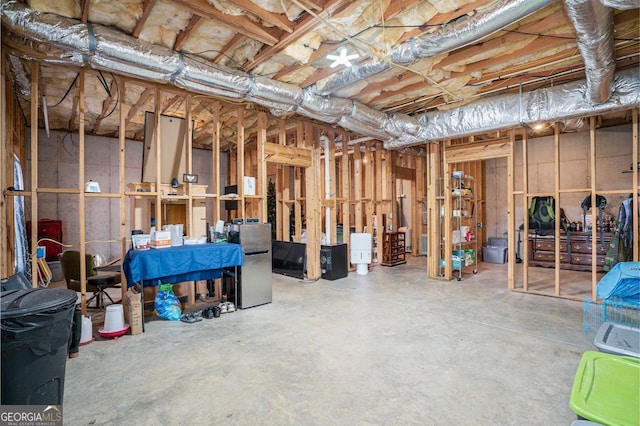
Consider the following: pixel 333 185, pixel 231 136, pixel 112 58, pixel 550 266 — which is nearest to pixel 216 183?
pixel 112 58

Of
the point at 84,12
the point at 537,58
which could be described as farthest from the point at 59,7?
the point at 537,58

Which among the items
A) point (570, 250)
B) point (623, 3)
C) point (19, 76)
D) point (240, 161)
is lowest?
point (570, 250)

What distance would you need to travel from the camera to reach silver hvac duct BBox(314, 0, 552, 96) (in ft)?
8.27

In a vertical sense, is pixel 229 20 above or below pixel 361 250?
above

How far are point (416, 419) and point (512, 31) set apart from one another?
366 cm

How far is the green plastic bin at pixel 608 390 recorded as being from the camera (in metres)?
1.15

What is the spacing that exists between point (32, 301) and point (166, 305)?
2475 millimetres

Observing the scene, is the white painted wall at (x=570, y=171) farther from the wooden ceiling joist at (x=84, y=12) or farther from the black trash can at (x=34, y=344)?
the black trash can at (x=34, y=344)

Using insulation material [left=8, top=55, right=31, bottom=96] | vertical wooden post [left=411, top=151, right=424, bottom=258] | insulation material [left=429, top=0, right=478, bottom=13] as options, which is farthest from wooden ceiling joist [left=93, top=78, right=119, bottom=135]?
vertical wooden post [left=411, top=151, right=424, bottom=258]

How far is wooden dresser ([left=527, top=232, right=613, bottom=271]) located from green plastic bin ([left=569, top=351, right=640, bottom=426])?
5881 millimetres

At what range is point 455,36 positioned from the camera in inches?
115

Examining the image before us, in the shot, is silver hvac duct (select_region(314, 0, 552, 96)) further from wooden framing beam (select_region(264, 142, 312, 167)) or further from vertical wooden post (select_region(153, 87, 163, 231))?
vertical wooden post (select_region(153, 87, 163, 231))

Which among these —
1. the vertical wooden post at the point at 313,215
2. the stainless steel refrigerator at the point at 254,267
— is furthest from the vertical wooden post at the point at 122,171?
the vertical wooden post at the point at 313,215

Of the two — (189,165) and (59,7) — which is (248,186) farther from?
(59,7)
